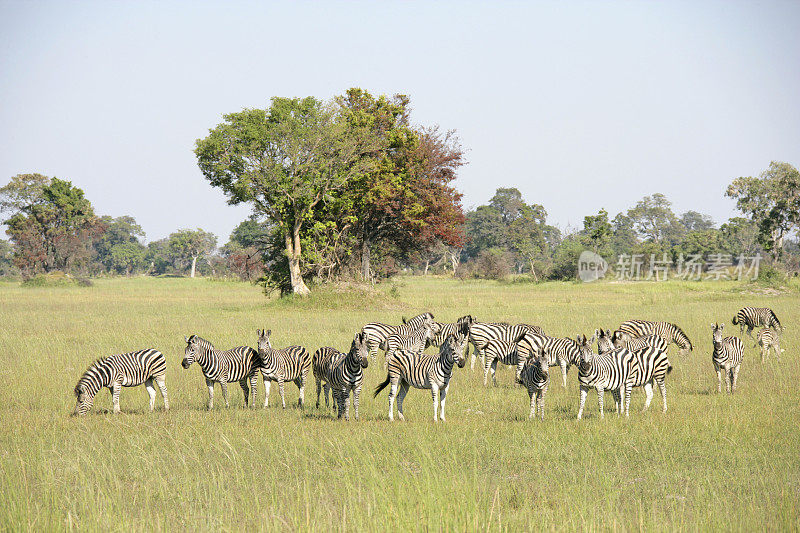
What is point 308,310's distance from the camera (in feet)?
112

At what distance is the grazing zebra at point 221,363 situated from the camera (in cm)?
1207

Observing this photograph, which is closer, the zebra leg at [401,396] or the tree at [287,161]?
the zebra leg at [401,396]

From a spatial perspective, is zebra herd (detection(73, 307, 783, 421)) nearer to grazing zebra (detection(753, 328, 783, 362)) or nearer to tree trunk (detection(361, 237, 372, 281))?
grazing zebra (detection(753, 328, 783, 362))

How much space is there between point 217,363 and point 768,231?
228ft

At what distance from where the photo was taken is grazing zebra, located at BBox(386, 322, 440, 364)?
1562 centimetres

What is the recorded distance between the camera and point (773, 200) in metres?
76.1

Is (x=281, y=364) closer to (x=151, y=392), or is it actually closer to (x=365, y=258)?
(x=151, y=392)

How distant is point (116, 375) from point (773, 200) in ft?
261

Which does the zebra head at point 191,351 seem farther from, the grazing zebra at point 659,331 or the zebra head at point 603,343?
the grazing zebra at point 659,331

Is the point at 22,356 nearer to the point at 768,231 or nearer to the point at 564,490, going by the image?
the point at 564,490

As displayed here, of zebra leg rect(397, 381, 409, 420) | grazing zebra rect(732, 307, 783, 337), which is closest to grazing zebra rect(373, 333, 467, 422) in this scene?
zebra leg rect(397, 381, 409, 420)

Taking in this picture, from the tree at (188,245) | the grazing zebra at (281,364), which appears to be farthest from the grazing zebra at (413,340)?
the tree at (188,245)

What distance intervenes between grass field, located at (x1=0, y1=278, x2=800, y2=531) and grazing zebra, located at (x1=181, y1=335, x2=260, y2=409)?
1.76ft

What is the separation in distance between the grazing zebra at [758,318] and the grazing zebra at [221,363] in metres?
17.4
